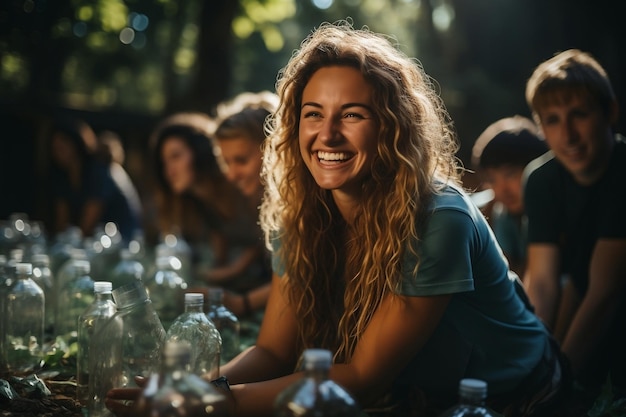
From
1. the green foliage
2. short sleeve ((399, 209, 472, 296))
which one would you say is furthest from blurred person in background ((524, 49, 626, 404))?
short sleeve ((399, 209, 472, 296))

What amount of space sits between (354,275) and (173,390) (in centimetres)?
118

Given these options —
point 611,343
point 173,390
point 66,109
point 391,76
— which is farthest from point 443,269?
point 66,109

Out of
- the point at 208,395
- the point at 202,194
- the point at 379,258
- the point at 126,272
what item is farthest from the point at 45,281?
the point at 208,395

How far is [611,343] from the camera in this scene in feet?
12.2

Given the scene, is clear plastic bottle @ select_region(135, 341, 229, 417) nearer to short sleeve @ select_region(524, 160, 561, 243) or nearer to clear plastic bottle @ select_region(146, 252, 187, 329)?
clear plastic bottle @ select_region(146, 252, 187, 329)

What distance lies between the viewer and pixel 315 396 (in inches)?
71.3

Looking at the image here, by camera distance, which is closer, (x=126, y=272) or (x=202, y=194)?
(x=126, y=272)

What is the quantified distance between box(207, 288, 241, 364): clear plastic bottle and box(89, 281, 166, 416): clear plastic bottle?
90 centimetres

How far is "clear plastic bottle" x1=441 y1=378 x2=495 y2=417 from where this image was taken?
6.76 feet

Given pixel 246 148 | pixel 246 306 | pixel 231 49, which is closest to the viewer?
pixel 246 306

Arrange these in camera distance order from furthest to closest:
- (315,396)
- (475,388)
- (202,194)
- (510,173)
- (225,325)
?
(202,194) → (510,173) → (225,325) → (475,388) → (315,396)

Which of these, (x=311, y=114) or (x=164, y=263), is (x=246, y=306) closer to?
(x=164, y=263)

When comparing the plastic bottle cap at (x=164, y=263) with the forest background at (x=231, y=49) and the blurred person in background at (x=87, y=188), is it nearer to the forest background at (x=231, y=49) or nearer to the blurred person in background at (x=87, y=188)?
the blurred person in background at (x=87, y=188)

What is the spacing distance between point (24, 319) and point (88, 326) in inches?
27.9
